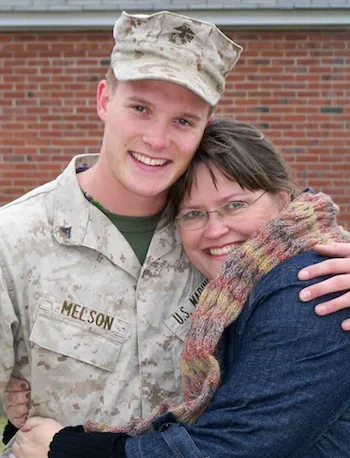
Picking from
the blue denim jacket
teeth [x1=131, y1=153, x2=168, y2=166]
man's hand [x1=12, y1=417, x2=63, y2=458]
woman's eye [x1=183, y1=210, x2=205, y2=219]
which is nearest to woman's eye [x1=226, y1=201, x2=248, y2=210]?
woman's eye [x1=183, y1=210, x2=205, y2=219]

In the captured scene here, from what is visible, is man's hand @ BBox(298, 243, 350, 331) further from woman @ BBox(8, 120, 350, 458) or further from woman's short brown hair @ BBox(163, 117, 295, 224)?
woman's short brown hair @ BBox(163, 117, 295, 224)

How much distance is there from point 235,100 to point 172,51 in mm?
4933

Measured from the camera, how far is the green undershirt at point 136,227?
283cm

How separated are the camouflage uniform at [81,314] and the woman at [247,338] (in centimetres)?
15

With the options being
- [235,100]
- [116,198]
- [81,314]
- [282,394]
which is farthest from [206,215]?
[235,100]

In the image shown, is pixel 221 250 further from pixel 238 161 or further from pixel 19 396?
→ pixel 19 396

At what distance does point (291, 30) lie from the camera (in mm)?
7488

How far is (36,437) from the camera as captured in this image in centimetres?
265

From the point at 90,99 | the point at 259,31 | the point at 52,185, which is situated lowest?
the point at 90,99

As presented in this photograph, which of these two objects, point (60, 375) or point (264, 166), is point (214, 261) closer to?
point (264, 166)

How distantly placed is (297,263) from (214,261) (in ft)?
1.39

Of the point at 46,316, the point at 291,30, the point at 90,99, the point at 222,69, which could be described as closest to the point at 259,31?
the point at 291,30

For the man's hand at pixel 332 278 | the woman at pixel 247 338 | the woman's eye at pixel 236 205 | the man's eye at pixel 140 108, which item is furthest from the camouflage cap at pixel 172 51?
the man's hand at pixel 332 278

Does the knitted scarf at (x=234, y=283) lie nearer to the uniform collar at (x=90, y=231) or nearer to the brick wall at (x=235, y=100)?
the uniform collar at (x=90, y=231)
